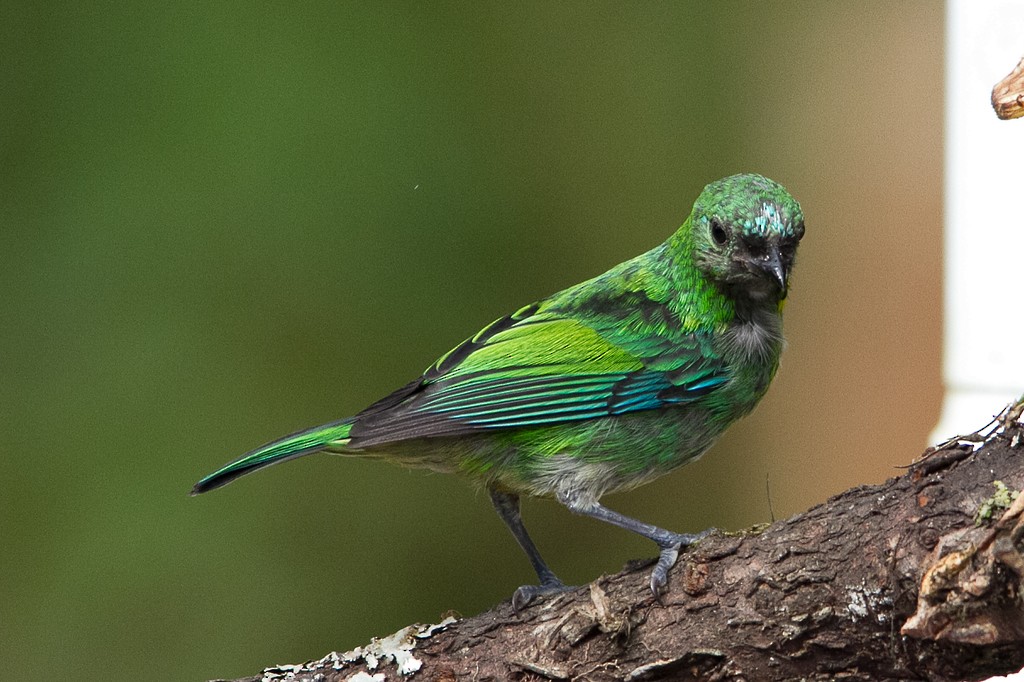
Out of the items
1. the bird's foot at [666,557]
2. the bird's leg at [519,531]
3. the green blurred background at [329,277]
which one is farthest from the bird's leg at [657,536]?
the green blurred background at [329,277]

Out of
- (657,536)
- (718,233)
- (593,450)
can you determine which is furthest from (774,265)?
(657,536)

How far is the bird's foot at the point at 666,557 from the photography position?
2.93 meters

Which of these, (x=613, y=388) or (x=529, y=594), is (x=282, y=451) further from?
(x=613, y=388)

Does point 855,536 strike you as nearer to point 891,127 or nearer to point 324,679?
Result: point 324,679

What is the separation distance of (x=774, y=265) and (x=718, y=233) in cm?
26

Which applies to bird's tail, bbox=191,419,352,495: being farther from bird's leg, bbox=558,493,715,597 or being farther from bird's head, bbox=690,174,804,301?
bird's head, bbox=690,174,804,301

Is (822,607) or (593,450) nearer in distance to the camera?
(822,607)

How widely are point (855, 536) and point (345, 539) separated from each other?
3.84 metres

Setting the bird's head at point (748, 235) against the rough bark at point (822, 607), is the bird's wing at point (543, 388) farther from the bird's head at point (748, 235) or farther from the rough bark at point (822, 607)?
the rough bark at point (822, 607)

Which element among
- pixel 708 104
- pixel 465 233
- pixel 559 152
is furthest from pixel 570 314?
pixel 708 104

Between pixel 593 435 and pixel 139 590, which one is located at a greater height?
pixel 593 435

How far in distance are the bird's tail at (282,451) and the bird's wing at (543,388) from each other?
6 cm

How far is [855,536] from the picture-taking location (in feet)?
8.46

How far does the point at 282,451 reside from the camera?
360 centimetres
